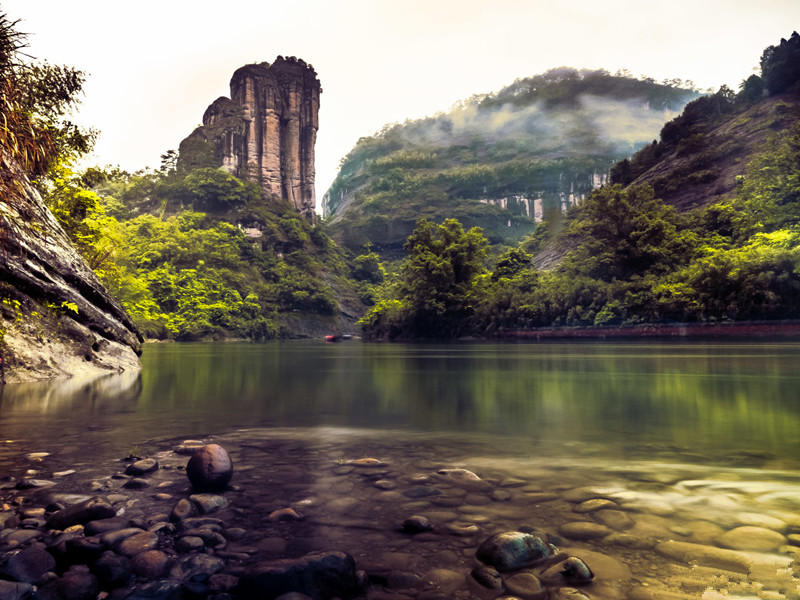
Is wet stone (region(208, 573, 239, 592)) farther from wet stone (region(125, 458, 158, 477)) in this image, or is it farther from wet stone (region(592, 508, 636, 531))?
wet stone (region(125, 458, 158, 477))

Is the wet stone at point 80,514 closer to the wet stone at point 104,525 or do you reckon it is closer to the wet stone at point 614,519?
the wet stone at point 104,525

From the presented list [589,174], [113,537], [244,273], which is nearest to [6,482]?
[113,537]

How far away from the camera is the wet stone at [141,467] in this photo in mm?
4465

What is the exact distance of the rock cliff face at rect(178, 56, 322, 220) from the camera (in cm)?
11350

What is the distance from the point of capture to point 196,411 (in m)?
8.41

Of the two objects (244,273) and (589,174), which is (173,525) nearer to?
(244,273)

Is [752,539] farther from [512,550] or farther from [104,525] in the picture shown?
[104,525]

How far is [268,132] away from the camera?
397 feet

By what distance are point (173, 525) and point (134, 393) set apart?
819 cm

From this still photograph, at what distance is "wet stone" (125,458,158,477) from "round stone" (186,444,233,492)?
0.65 meters

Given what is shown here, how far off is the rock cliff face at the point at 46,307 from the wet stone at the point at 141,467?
7.55 meters

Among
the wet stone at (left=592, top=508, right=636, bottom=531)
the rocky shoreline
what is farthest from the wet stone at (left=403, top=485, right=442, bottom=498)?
the wet stone at (left=592, top=508, right=636, bottom=531)

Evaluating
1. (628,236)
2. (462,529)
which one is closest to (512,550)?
(462,529)

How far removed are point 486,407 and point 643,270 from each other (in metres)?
40.5
